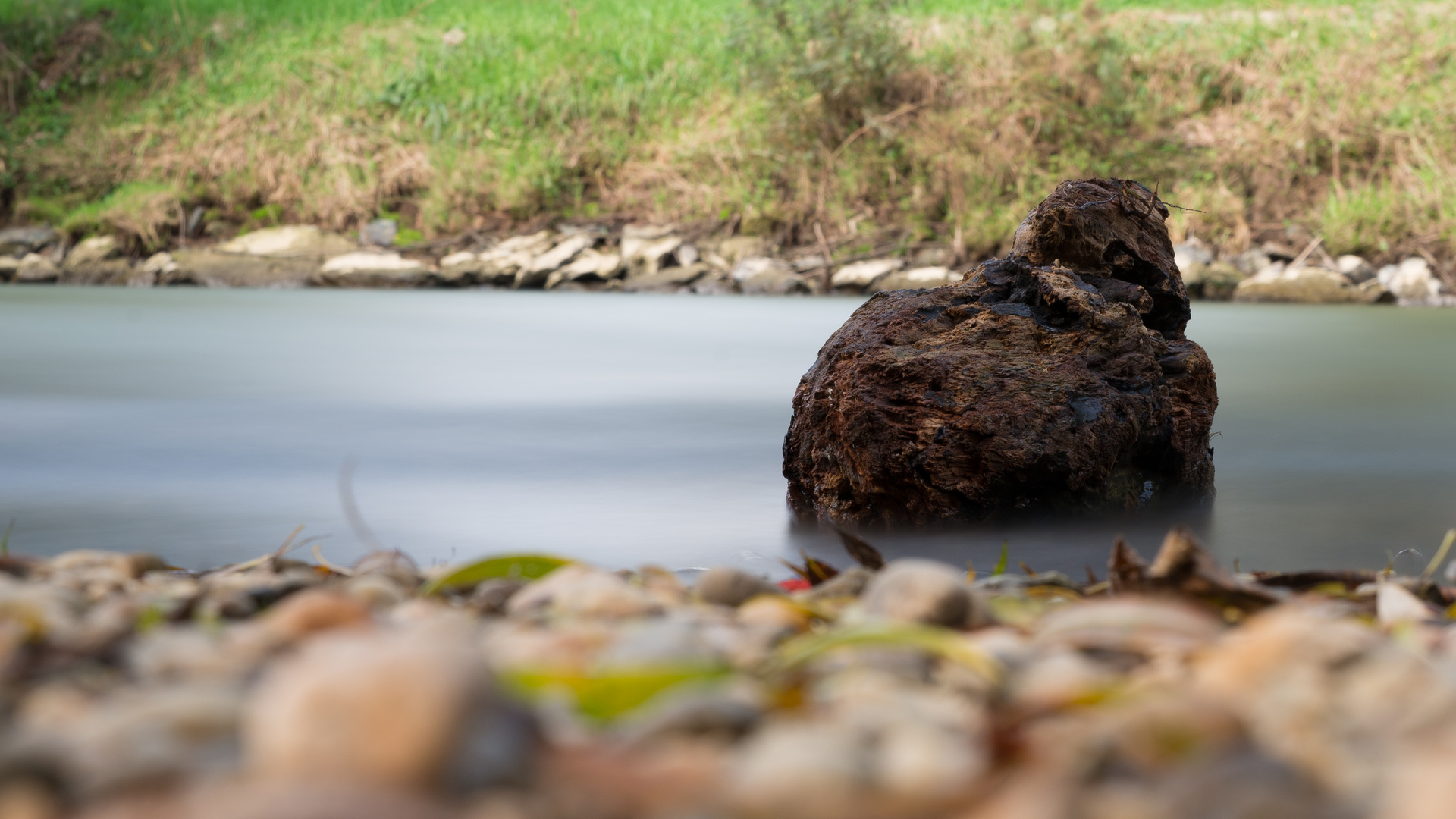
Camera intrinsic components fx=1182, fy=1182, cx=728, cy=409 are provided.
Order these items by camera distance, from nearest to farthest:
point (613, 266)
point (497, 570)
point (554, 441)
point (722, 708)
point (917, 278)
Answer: point (722, 708) → point (497, 570) → point (554, 441) → point (917, 278) → point (613, 266)

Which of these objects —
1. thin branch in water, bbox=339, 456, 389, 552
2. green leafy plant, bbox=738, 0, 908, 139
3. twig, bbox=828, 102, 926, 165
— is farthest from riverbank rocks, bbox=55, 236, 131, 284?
thin branch in water, bbox=339, 456, 389, 552

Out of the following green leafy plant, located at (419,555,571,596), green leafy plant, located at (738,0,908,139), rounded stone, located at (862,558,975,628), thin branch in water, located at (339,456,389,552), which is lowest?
thin branch in water, located at (339,456,389,552)

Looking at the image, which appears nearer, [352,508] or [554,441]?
[352,508]

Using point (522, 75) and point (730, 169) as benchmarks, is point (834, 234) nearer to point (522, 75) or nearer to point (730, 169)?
point (730, 169)

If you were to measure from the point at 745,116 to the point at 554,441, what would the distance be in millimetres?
11188

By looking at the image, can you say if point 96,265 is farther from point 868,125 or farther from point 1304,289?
point 1304,289

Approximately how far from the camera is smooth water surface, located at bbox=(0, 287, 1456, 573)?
3.25m

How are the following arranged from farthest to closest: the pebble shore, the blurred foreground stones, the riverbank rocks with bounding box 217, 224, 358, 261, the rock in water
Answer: the riverbank rocks with bounding box 217, 224, 358, 261 < the pebble shore < the rock in water < the blurred foreground stones

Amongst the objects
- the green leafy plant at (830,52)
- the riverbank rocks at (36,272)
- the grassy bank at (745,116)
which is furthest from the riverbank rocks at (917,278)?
the riverbank rocks at (36,272)

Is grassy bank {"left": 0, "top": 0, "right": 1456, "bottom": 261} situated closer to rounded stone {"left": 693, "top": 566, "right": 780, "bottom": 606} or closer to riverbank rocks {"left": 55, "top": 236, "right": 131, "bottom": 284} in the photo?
riverbank rocks {"left": 55, "top": 236, "right": 131, "bottom": 284}

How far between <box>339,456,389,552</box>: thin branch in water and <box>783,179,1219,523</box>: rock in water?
1.18m

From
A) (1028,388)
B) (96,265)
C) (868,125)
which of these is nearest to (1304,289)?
(868,125)

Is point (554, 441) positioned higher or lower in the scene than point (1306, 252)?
higher

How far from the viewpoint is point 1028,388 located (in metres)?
2.90
